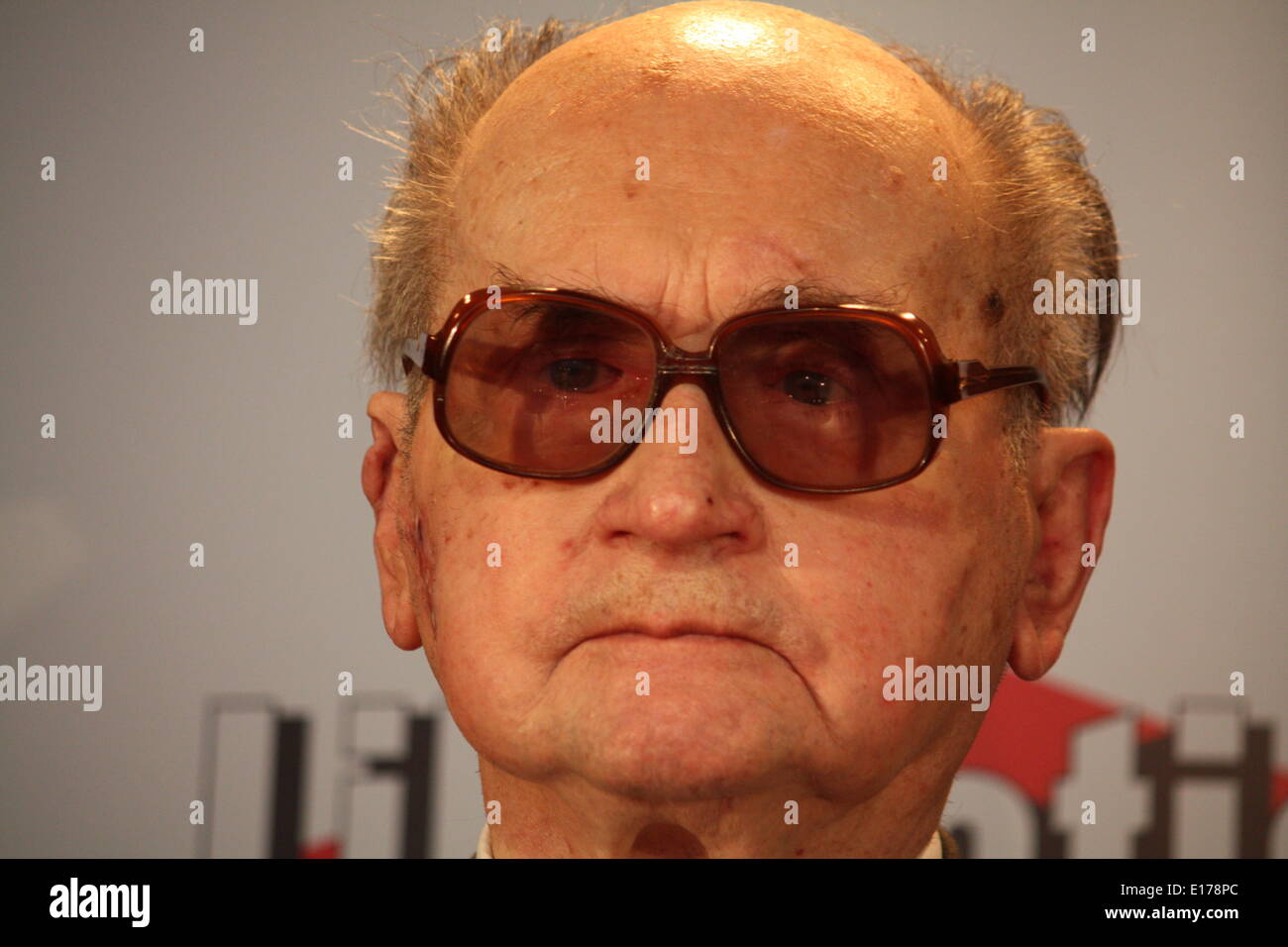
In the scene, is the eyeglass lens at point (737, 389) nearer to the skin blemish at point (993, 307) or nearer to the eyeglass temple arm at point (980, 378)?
the eyeglass temple arm at point (980, 378)

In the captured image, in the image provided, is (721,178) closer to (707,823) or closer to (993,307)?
(993,307)

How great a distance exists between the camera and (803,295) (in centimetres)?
139

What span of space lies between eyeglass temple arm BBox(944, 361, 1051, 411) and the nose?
0.25 m

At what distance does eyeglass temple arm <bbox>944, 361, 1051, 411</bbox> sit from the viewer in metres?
1.42

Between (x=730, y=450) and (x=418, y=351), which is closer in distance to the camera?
(x=730, y=450)

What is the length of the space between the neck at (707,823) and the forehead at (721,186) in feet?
1.64

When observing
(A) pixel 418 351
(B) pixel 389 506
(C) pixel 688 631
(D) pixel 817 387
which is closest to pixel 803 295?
(D) pixel 817 387

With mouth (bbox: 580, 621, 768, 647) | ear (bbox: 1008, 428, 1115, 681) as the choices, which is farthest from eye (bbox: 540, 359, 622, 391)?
ear (bbox: 1008, 428, 1115, 681)

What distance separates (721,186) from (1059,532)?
608 millimetres

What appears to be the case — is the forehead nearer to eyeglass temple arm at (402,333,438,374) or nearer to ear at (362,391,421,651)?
eyeglass temple arm at (402,333,438,374)

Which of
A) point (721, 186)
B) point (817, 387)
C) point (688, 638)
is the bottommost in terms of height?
point (688, 638)

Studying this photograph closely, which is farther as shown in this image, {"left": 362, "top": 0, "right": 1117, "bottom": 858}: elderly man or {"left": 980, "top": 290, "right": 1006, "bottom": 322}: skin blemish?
{"left": 980, "top": 290, "right": 1006, "bottom": 322}: skin blemish

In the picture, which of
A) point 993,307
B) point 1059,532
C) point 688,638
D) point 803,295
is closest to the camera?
point 688,638
